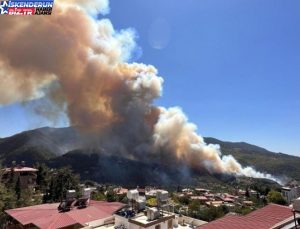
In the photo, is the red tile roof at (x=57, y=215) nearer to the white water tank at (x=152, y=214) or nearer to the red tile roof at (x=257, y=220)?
the white water tank at (x=152, y=214)

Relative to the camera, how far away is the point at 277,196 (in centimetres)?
6325

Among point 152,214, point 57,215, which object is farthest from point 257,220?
point 57,215

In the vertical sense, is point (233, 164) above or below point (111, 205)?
above

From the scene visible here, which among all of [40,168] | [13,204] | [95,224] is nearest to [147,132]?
[40,168]

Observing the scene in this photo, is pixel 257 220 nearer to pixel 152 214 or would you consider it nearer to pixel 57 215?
pixel 152 214

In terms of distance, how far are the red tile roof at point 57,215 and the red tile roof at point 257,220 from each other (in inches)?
459

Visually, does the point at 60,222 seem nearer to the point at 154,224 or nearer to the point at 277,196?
the point at 154,224

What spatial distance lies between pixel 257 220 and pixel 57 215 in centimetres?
1661

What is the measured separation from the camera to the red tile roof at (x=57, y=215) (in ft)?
79.2

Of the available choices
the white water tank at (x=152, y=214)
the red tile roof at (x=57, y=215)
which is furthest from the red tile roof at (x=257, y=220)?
the red tile roof at (x=57, y=215)

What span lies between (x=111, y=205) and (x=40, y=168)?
39.2m

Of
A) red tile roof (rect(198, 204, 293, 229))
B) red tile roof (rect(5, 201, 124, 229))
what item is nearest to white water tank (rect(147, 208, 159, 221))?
red tile roof (rect(198, 204, 293, 229))

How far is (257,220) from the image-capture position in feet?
64.2

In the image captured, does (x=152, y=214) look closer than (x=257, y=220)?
No
